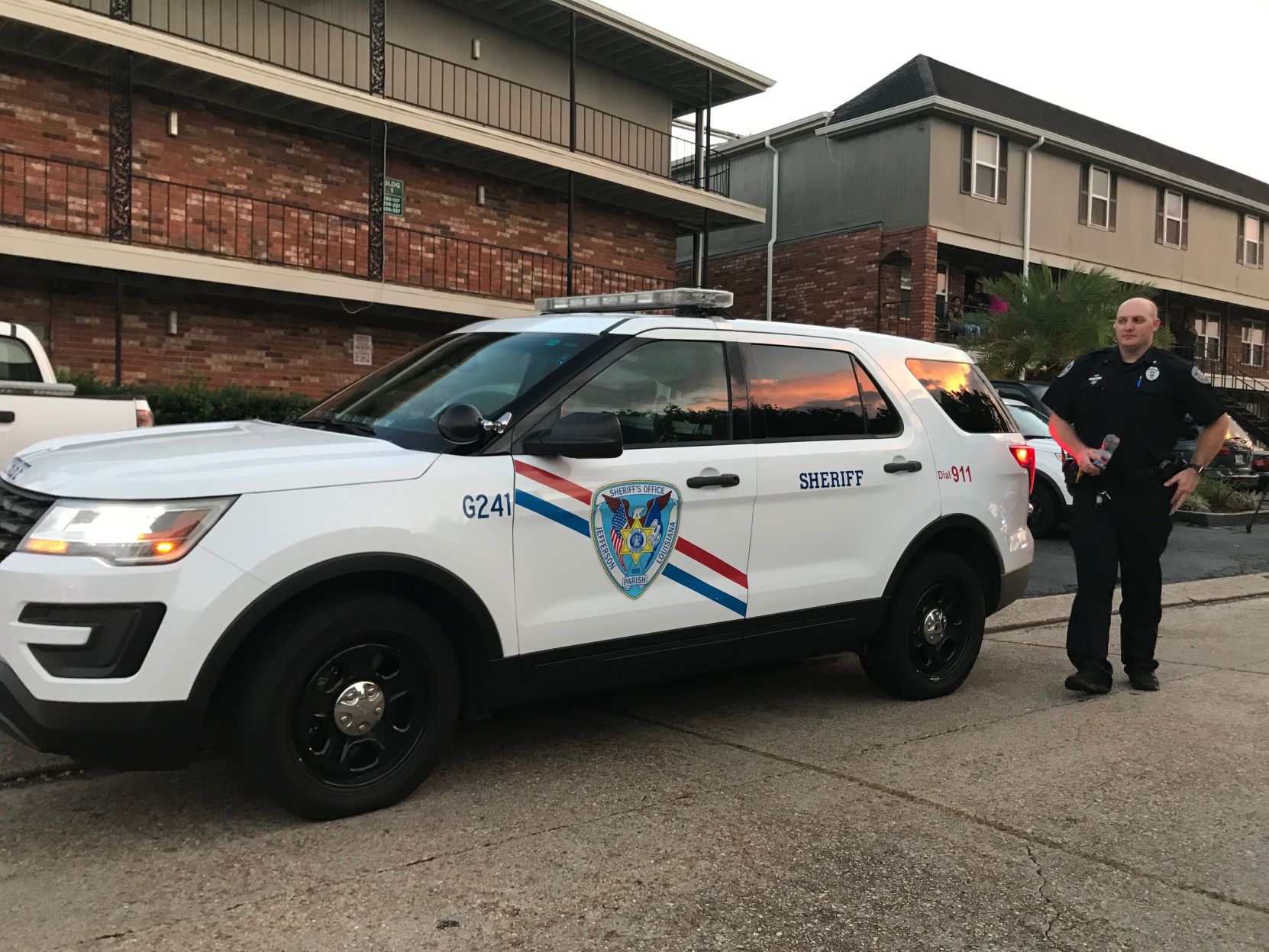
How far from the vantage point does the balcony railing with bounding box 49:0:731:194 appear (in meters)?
15.4

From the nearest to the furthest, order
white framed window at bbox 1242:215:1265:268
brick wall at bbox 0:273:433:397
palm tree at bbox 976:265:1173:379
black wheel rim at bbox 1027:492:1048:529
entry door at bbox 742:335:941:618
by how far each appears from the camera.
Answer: entry door at bbox 742:335:941:618
black wheel rim at bbox 1027:492:1048:529
brick wall at bbox 0:273:433:397
palm tree at bbox 976:265:1173:379
white framed window at bbox 1242:215:1265:268

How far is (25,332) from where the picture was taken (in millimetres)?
8719

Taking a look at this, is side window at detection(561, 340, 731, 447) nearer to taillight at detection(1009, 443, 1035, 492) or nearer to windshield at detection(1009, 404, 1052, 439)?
taillight at detection(1009, 443, 1035, 492)

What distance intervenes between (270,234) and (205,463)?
1391 cm

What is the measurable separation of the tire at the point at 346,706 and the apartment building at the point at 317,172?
11978 millimetres

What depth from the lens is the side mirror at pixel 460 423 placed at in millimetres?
3635

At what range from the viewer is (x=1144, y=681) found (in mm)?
5609

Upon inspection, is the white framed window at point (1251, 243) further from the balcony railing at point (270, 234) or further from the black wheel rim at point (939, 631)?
the black wheel rim at point (939, 631)

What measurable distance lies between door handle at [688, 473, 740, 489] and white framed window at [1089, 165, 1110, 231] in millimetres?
25952

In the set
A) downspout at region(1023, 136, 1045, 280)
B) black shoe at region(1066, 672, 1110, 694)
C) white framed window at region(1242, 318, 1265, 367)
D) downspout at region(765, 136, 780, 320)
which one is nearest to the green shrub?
black shoe at region(1066, 672, 1110, 694)

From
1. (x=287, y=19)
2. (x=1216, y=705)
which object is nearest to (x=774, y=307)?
(x=287, y=19)

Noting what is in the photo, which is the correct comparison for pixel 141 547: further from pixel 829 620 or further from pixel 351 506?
pixel 829 620

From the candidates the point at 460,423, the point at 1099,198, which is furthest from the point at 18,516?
the point at 1099,198

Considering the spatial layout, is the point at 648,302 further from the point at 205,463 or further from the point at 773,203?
the point at 773,203
